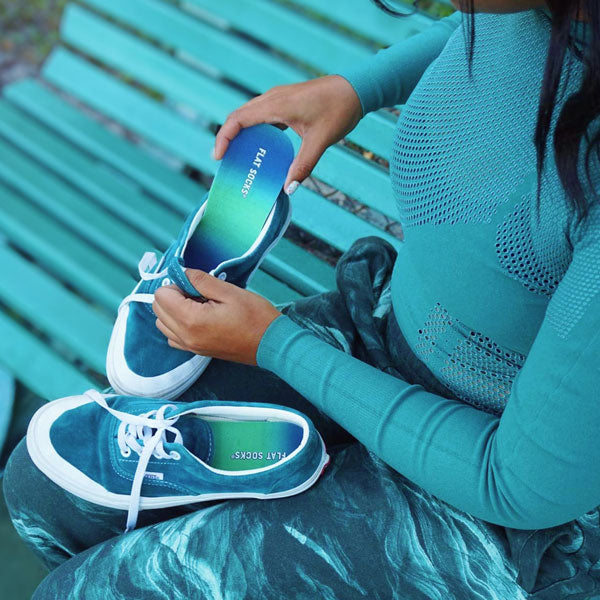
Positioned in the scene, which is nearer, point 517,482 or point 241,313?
point 517,482

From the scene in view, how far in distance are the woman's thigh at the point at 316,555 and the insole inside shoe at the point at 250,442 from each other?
0.11 metres

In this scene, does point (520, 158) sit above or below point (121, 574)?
above

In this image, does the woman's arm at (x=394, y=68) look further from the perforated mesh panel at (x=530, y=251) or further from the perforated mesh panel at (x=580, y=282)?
the perforated mesh panel at (x=580, y=282)

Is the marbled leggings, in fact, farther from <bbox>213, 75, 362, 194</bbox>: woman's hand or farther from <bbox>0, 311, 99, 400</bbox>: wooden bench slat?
<bbox>0, 311, 99, 400</bbox>: wooden bench slat

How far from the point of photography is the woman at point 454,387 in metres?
0.88

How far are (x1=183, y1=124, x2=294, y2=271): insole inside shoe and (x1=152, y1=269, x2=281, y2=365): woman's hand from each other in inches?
11.7

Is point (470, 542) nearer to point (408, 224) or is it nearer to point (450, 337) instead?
point (450, 337)

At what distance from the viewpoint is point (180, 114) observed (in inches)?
89.8

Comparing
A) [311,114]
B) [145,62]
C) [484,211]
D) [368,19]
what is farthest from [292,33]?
[484,211]

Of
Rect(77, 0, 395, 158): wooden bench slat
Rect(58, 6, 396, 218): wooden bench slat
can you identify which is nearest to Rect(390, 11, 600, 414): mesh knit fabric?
Rect(58, 6, 396, 218): wooden bench slat

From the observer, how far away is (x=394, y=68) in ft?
4.81

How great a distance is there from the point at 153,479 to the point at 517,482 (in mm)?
571

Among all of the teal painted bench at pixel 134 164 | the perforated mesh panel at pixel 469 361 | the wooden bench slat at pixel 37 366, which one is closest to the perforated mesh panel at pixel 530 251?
→ the perforated mesh panel at pixel 469 361

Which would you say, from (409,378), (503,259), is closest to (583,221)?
(503,259)
